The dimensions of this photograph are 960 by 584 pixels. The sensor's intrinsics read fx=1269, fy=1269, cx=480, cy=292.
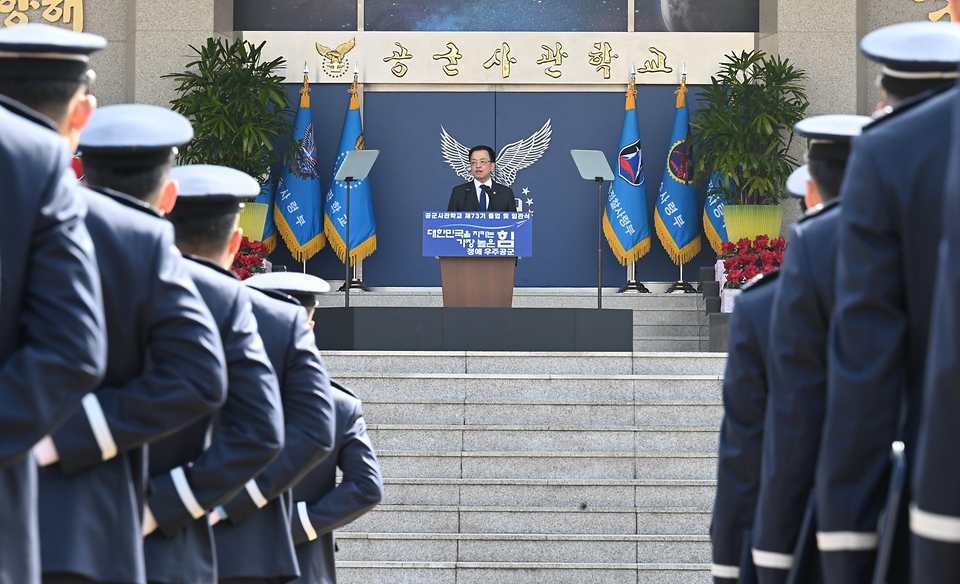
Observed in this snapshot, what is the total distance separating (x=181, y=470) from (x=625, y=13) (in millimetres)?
10744

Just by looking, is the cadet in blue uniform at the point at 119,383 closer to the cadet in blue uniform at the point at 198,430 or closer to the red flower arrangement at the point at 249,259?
the cadet in blue uniform at the point at 198,430

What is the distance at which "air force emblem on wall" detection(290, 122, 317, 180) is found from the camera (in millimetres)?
11828

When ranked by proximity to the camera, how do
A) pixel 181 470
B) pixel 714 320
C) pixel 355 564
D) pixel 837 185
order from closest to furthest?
pixel 181 470 < pixel 837 185 < pixel 355 564 < pixel 714 320

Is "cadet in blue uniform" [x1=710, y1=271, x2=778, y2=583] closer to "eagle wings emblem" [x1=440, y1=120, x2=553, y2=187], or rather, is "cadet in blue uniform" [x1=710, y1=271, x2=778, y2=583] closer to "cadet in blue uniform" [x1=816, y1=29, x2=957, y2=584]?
"cadet in blue uniform" [x1=816, y1=29, x2=957, y2=584]

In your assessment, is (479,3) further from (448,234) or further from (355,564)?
(355,564)

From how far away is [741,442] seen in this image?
2365 mm

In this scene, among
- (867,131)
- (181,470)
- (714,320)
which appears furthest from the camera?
(714,320)

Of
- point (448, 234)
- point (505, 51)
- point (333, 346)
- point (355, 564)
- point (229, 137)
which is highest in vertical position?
point (505, 51)

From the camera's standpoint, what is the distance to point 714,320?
952cm

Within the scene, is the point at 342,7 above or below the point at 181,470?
above

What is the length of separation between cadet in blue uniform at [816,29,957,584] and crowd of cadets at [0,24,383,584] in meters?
0.90

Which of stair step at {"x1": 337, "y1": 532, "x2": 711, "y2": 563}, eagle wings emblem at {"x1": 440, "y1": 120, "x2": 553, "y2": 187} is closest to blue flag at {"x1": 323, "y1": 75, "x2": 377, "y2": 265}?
eagle wings emblem at {"x1": 440, "y1": 120, "x2": 553, "y2": 187}

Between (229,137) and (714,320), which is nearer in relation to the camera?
(714,320)

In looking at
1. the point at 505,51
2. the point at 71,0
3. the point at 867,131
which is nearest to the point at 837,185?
the point at 867,131
